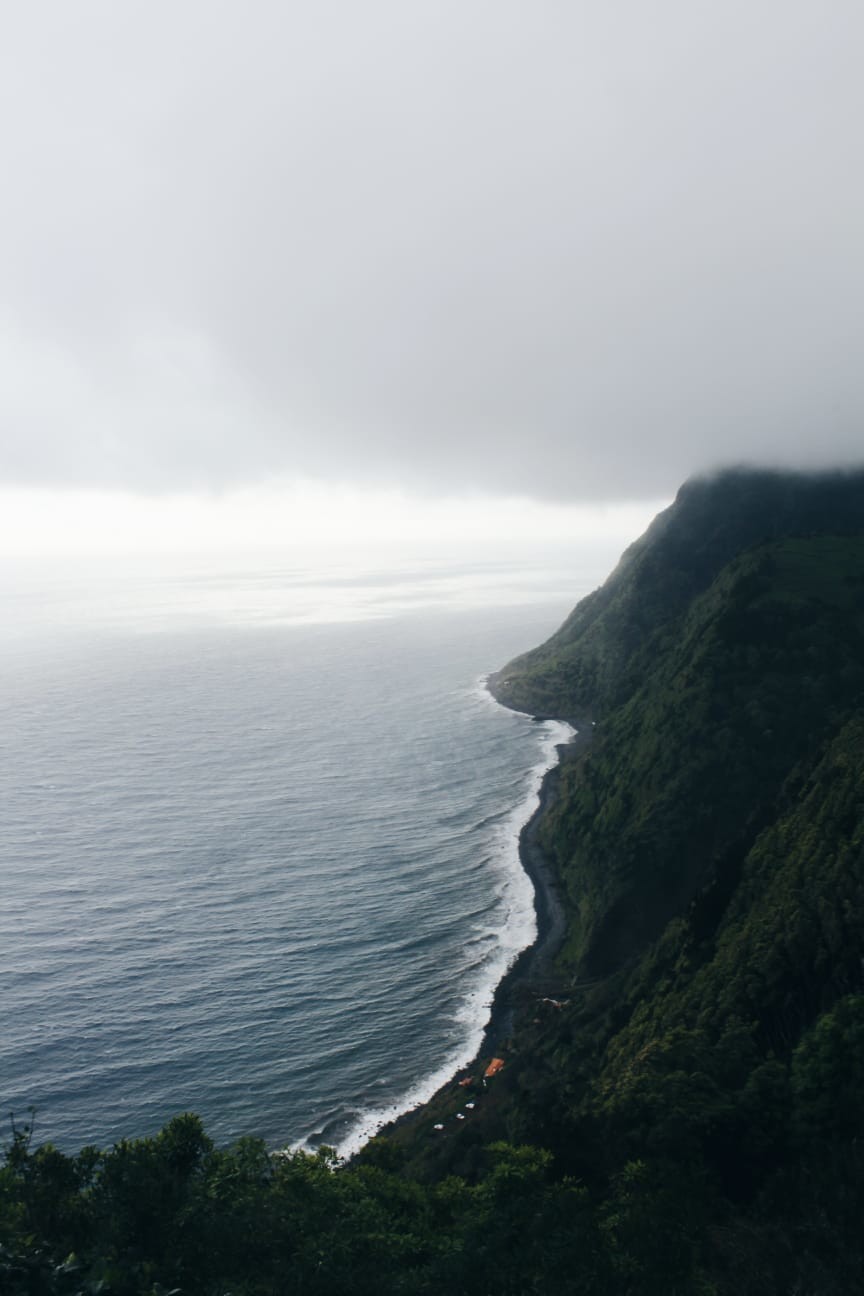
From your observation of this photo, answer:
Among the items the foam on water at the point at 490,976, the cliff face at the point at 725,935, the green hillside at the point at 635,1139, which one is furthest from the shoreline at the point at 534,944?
the cliff face at the point at 725,935

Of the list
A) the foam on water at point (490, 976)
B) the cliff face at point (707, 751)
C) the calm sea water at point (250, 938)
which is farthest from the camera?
the cliff face at point (707, 751)

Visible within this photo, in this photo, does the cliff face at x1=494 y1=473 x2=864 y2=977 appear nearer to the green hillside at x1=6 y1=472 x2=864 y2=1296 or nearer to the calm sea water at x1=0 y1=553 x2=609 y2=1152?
the green hillside at x1=6 y1=472 x2=864 y2=1296

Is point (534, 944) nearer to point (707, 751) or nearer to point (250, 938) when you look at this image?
point (250, 938)

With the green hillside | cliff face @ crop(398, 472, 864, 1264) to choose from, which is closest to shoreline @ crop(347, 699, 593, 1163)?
the green hillside

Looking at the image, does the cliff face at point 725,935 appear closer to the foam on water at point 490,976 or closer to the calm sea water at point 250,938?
the foam on water at point 490,976

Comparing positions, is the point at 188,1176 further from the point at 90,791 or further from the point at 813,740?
the point at 90,791

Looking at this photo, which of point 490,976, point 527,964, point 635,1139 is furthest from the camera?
point 527,964

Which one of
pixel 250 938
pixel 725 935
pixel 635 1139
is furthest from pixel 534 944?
pixel 635 1139

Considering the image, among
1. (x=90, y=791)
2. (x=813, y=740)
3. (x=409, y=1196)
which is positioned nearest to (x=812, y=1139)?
(x=409, y=1196)
